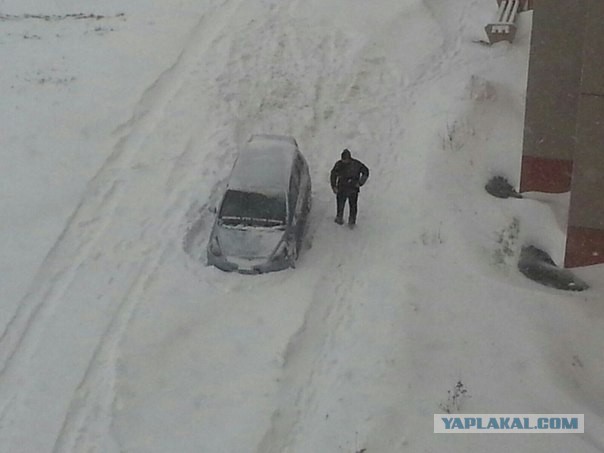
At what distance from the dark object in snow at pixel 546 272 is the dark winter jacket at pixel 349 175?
3012 mm

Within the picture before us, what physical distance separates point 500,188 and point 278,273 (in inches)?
204

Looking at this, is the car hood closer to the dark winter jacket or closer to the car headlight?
the car headlight

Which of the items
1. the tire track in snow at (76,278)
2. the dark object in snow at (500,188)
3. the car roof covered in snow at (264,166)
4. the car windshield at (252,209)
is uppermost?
the car roof covered in snow at (264,166)

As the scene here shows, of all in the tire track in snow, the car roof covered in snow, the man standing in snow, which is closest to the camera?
the tire track in snow

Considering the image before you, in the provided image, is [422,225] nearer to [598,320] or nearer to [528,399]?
[598,320]

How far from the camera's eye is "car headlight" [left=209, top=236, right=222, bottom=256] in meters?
A: 14.5

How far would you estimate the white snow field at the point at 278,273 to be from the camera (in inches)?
461

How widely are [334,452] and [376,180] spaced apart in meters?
7.47

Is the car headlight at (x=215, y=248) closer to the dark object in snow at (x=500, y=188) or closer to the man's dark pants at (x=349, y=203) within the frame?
the man's dark pants at (x=349, y=203)

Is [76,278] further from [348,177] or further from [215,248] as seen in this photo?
[348,177]

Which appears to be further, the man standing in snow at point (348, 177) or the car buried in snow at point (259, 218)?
the man standing in snow at point (348, 177)

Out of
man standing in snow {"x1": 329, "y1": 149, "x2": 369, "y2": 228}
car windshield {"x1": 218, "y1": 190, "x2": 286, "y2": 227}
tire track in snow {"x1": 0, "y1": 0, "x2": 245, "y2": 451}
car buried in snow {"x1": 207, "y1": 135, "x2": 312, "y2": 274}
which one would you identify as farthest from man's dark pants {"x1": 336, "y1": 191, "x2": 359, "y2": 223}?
tire track in snow {"x1": 0, "y1": 0, "x2": 245, "y2": 451}

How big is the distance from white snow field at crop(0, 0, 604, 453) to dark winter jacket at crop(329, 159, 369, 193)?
857mm

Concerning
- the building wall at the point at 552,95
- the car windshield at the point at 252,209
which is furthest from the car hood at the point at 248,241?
the building wall at the point at 552,95
